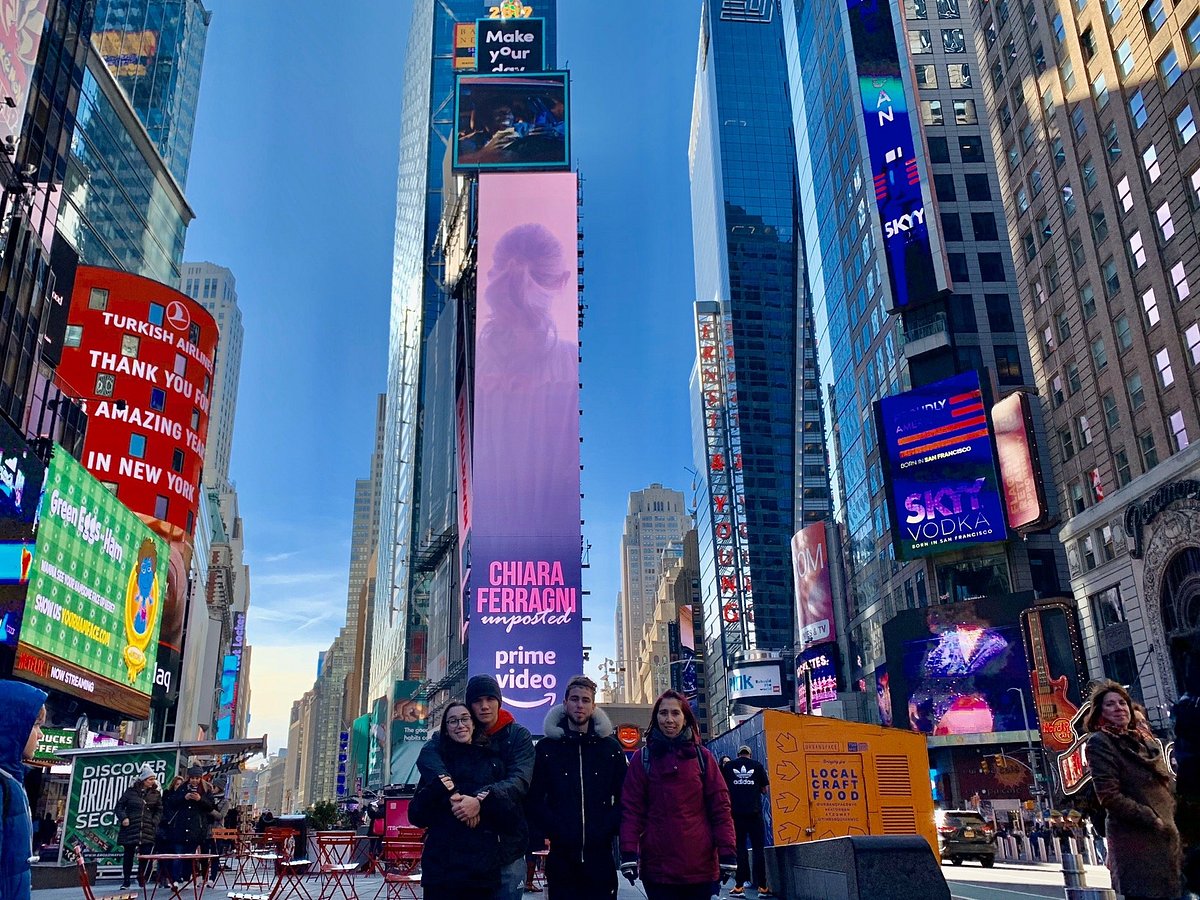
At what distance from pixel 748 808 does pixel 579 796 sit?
7.25 metres

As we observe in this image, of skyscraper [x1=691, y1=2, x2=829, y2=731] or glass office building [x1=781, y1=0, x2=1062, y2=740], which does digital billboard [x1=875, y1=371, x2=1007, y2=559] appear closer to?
glass office building [x1=781, y1=0, x2=1062, y2=740]

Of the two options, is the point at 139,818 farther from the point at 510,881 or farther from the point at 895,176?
the point at 895,176

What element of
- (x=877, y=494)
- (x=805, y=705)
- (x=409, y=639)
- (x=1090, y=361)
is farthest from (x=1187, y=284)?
(x=409, y=639)

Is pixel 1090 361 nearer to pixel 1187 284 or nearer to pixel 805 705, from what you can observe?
pixel 1187 284

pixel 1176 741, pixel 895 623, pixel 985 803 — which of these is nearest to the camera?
pixel 1176 741

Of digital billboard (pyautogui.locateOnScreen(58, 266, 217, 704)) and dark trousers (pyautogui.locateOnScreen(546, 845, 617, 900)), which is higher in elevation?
digital billboard (pyautogui.locateOnScreen(58, 266, 217, 704))

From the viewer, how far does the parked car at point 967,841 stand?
78.8 feet

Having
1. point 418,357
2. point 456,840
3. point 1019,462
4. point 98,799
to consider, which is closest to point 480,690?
point 456,840

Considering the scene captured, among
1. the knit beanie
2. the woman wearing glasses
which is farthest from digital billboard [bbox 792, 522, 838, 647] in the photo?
the woman wearing glasses

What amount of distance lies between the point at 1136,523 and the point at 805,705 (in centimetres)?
5046

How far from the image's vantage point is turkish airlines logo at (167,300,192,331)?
5909cm

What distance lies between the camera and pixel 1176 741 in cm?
517

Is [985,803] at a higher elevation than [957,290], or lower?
lower

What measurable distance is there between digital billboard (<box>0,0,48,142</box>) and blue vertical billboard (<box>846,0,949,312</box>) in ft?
167
